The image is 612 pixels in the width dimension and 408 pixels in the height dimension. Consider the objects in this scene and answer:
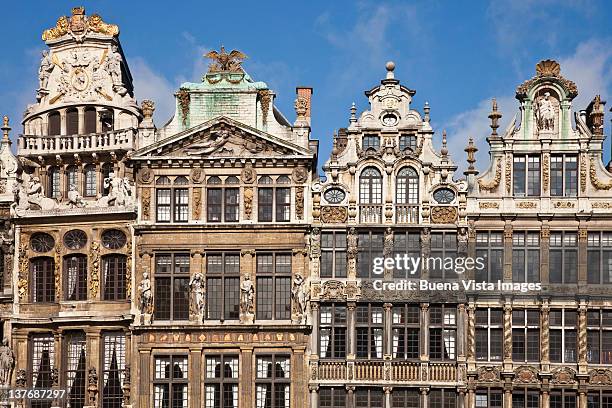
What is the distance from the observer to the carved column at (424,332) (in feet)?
149

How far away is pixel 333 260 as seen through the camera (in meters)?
46.3

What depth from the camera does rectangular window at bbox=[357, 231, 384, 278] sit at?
46.3 m

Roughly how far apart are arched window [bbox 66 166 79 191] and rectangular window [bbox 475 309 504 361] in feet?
58.0

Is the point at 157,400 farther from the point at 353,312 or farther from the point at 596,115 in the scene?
the point at 596,115

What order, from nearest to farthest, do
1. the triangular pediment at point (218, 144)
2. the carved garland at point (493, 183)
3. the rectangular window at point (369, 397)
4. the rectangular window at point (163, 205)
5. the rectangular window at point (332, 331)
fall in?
the rectangular window at point (369, 397), the rectangular window at point (332, 331), the carved garland at point (493, 183), the triangular pediment at point (218, 144), the rectangular window at point (163, 205)

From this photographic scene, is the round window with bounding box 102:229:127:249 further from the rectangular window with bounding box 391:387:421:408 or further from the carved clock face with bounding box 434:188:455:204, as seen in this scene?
the carved clock face with bounding box 434:188:455:204

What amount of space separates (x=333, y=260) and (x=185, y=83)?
385 inches

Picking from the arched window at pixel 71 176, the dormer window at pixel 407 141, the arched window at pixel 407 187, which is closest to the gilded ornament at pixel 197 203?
the arched window at pixel 71 176

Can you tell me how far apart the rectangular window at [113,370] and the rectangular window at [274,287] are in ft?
19.5

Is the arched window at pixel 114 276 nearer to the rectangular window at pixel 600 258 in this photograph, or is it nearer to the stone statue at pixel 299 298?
the stone statue at pixel 299 298

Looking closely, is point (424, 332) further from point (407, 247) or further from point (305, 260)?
point (305, 260)

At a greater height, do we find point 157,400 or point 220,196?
point 220,196

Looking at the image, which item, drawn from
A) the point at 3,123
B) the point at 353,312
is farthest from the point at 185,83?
the point at 353,312

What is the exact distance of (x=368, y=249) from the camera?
46.4m
